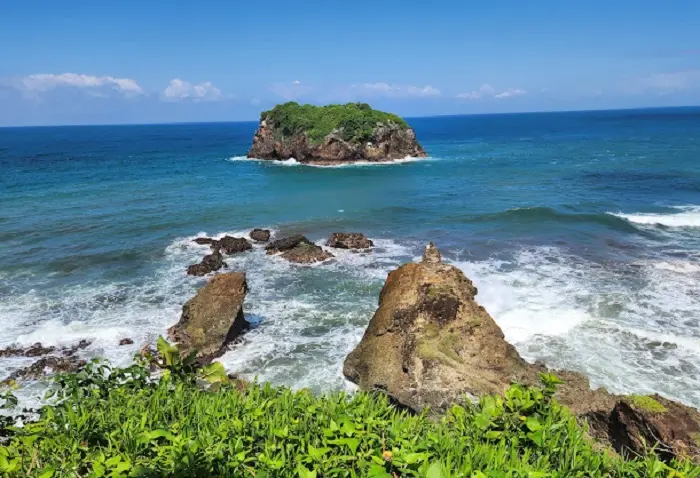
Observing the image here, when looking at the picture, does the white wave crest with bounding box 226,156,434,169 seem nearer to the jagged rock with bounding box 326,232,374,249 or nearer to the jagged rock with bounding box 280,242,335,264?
the jagged rock with bounding box 326,232,374,249

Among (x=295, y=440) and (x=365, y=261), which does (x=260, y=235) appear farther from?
(x=295, y=440)

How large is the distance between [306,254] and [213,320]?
1041cm

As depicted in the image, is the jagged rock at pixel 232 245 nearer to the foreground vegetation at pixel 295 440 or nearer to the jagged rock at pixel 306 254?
the jagged rock at pixel 306 254

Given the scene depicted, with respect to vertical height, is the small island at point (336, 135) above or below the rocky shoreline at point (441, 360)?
above

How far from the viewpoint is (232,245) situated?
29203 mm

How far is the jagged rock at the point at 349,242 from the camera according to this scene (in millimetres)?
28891

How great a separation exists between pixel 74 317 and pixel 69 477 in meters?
17.0

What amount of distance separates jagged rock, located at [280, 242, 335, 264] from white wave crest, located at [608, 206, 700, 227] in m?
21.5

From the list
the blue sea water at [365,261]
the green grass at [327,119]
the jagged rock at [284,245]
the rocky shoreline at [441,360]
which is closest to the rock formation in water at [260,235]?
the blue sea water at [365,261]

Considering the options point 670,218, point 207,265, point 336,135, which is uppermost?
point 336,135

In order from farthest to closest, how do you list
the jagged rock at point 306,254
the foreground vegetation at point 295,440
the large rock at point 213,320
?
1. the jagged rock at point 306,254
2. the large rock at point 213,320
3. the foreground vegetation at point 295,440

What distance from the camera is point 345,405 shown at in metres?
6.14

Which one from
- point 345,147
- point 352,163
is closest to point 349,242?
point 352,163

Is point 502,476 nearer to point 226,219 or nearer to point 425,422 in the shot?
point 425,422
